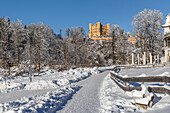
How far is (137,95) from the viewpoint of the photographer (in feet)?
22.1

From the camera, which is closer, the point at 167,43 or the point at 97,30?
the point at 167,43

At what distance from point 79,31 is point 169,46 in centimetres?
6004

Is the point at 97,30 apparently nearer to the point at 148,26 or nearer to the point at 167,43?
the point at 148,26

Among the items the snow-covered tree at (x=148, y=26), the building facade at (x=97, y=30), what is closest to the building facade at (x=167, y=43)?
the snow-covered tree at (x=148, y=26)

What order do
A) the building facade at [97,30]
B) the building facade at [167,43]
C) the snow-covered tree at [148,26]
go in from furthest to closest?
the building facade at [97,30] < the snow-covered tree at [148,26] < the building facade at [167,43]

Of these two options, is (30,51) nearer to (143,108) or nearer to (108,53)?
(108,53)

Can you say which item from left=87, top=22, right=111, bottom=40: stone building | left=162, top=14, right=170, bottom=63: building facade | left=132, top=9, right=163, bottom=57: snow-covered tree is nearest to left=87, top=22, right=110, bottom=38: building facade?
left=87, top=22, right=111, bottom=40: stone building

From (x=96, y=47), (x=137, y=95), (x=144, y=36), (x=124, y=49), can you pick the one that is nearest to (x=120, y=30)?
(x=124, y=49)

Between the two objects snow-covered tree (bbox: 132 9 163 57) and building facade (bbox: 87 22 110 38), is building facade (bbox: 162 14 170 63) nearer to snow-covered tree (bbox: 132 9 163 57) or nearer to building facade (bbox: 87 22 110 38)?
snow-covered tree (bbox: 132 9 163 57)

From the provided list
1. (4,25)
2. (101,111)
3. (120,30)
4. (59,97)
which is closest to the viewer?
(101,111)

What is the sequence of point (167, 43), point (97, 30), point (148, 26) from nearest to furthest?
point (167, 43) → point (148, 26) → point (97, 30)

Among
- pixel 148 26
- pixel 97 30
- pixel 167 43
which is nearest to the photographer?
pixel 167 43

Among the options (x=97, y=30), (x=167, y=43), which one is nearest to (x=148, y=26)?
(x=167, y=43)

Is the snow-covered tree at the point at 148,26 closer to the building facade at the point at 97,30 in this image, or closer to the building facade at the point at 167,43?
the building facade at the point at 167,43
